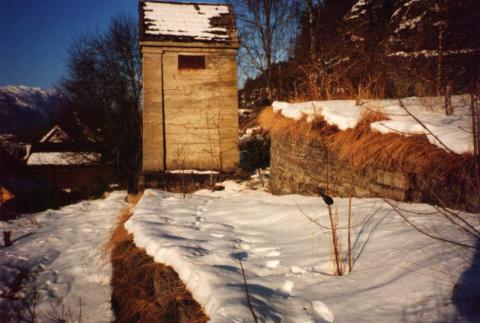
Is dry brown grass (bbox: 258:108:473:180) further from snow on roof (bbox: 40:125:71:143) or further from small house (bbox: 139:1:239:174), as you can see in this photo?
snow on roof (bbox: 40:125:71:143)

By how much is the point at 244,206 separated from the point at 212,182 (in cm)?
347

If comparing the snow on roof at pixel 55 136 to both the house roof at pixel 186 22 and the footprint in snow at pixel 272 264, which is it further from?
the footprint in snow at pixel 272 264

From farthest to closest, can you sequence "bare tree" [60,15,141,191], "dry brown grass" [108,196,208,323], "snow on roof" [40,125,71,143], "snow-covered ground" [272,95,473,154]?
"snow on roof" [40,125,71,143] → "bare tree" [60,15,141,191] → "snow-covered ground" [272,95,473,154] → "dry brown grass" [108,196,208,323]

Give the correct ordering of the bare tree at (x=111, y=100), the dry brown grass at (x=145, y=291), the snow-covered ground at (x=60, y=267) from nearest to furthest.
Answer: the dry brown grass at (x=145, y=291) < the snow-covered ground at (x=60, y=267) < the bare tree at (x=111, y=100)

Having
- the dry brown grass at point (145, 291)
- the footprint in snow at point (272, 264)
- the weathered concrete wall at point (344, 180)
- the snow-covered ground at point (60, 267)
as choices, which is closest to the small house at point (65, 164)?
the snow-covered ground at point (60, 267)

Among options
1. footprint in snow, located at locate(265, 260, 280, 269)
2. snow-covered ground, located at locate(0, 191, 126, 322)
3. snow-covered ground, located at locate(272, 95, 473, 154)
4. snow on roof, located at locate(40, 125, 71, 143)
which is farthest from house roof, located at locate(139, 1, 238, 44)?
snow on roof, located at locate(40, 125, 71, 143)

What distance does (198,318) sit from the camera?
2105 millimetres

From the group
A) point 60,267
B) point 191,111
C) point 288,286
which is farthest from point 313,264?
point 191,111

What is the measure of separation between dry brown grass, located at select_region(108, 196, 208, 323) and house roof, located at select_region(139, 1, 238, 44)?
274 inches

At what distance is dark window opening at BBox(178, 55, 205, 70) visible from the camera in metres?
9.14

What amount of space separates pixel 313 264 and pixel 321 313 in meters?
0.65

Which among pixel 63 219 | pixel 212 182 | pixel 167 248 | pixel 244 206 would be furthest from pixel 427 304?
pixel 63 219

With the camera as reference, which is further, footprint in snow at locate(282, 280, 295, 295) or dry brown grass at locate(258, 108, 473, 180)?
dry brown grass at locate(258, 108, 473, 180)

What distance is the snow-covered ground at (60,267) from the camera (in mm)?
4652
